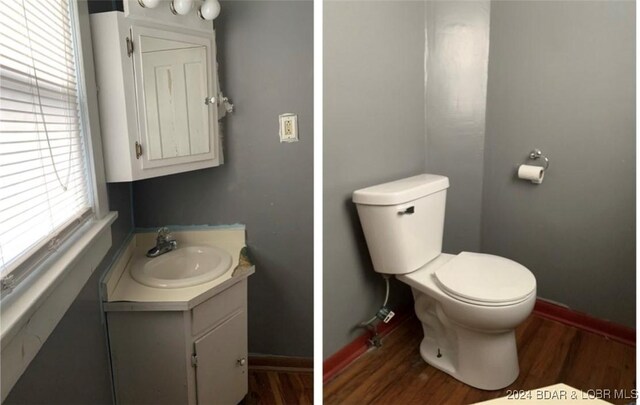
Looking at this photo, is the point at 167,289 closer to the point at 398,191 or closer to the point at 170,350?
the point at 170,350

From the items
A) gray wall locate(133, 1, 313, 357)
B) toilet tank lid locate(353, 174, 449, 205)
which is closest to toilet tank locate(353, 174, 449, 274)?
toilet tank lid locate(353, 174, 449, 205)

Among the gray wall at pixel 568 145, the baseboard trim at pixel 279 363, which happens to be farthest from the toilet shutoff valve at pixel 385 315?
the gray wall at pixel 568 145

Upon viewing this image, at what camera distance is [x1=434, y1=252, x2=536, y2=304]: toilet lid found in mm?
1275

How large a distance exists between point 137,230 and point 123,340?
0.47 m

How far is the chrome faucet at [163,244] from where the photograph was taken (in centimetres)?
147

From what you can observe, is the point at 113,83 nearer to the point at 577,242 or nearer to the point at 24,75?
the point at 24,75

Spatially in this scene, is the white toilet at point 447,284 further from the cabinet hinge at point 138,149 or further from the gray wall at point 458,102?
the cabinet hinge at point 138,149

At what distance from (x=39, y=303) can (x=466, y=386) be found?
1298 millimetres

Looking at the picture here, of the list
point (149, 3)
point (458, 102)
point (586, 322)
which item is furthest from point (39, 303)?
point (586, 322)

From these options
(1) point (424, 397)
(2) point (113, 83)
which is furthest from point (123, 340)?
(1) point (424, 397)

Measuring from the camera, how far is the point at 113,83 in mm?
1137

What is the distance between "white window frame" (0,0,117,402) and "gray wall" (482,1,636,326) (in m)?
1.54

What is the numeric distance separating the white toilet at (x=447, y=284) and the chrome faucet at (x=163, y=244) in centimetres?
71

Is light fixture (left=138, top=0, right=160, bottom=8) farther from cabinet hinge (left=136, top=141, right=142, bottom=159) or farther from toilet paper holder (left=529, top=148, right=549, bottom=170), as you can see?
toilet paper holder (left=529, top=148, right=549, bottom=170)
